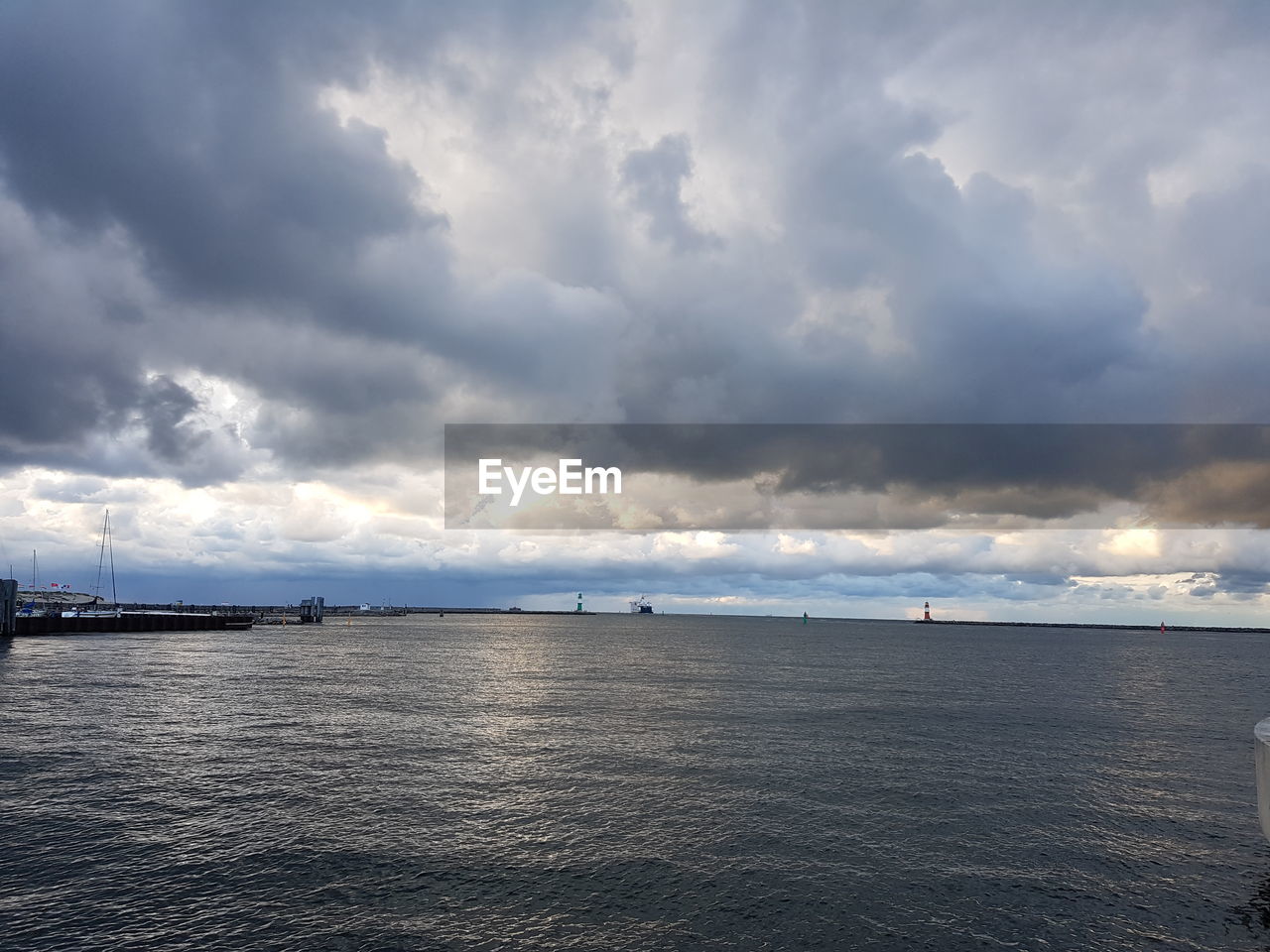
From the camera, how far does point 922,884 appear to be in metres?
22.6

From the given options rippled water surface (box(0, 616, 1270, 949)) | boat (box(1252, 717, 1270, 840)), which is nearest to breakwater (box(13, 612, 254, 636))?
rippled water surface (box(0, 616, 1270, 949))

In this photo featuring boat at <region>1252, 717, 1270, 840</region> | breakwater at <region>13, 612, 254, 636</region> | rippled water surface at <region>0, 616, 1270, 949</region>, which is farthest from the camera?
breakwater at <region>13, 612, 254, 636</region>

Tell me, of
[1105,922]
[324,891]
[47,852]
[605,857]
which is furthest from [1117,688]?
[47,852]

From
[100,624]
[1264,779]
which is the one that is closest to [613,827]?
[1264,779]

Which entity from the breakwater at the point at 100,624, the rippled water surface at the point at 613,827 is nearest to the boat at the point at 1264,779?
the rippled water surface at the point at 613,827

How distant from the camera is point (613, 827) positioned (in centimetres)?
2720

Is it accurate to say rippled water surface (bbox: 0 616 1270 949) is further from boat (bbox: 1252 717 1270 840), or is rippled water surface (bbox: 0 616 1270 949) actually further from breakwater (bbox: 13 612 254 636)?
breakwater (bbox: 13 612 254 636)

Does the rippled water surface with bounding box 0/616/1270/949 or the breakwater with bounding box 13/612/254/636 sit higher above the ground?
the rippled water surface with bounding box 0/616/1270/949

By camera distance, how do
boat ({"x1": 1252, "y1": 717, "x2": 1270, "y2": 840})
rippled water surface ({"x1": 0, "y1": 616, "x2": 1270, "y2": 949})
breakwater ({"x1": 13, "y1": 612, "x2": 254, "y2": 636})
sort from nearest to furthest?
rippled water surface ({"x1": 0, "y1": 616, "x2": 1270, "y2": 949}) → boat ({"x1": 1252, "y1": 717, "x2": 1270, "y2": 840}) → breakwater ({"x1": 13, "y1": 612, "x2": 254, "y2": 636})

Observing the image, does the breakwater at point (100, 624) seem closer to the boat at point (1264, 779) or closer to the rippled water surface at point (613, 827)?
the rippled water surface at point (613, 827)

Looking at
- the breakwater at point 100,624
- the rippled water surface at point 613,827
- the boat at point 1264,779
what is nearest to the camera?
the rippled water surface at point 613,827

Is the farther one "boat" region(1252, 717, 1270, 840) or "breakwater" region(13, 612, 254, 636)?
"breakwater" region(13, 612, 254, 636)

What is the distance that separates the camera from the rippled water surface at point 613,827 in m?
19.6

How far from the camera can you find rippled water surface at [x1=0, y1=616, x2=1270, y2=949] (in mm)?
19578
